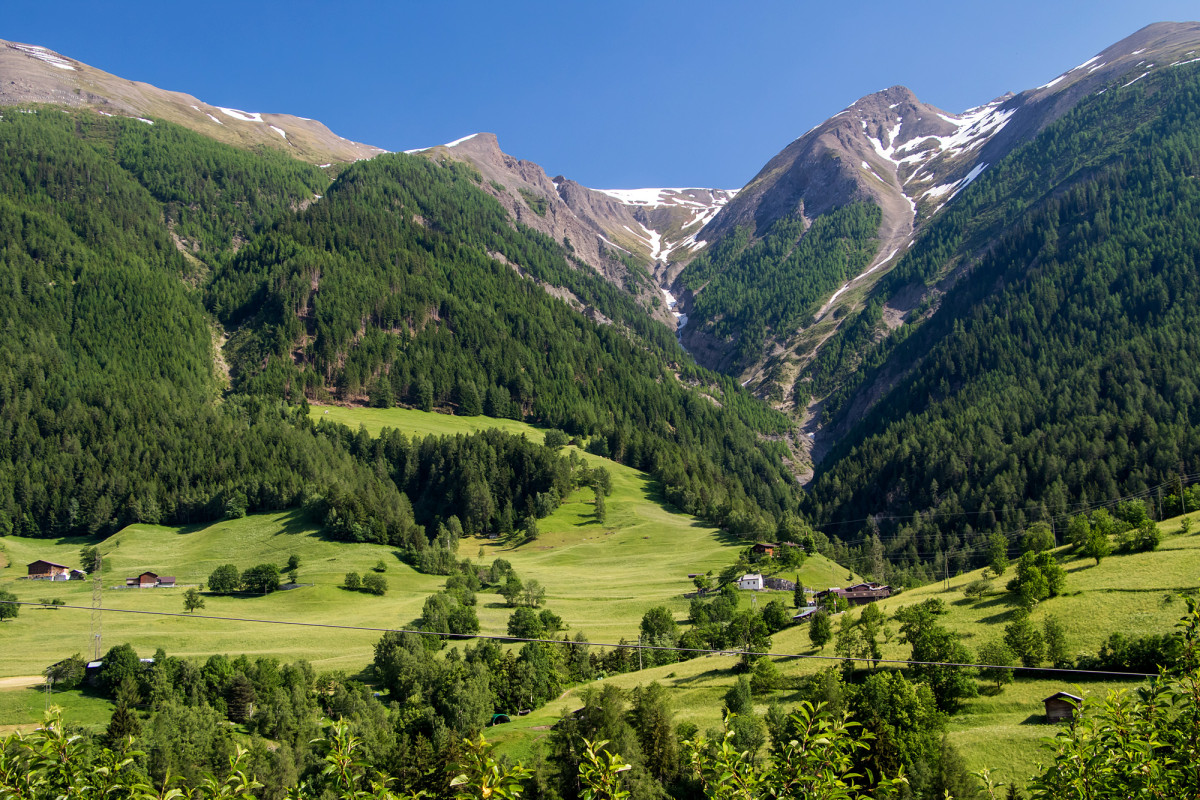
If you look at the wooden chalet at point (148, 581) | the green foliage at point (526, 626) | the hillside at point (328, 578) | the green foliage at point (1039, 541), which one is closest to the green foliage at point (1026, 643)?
the green foliage at point (1039, 541)

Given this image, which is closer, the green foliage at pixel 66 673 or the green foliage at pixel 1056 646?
the green foliage at pixel 1056 646

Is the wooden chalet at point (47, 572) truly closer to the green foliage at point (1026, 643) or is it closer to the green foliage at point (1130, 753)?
the green foliage at point (1026, 643)

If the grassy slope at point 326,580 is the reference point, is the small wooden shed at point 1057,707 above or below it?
below

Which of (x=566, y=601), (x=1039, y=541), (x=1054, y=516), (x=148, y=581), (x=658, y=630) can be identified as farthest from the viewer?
(x=1054, y=516)

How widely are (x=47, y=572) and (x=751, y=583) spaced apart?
116m

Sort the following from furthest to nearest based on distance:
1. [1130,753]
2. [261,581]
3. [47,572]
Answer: [47,572], [261,581], [1130,753]

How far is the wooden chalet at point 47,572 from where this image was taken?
390ft

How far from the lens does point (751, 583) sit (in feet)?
368

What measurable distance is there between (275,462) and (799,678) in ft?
435

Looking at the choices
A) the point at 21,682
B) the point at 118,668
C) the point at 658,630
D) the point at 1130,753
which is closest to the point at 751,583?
the point at 658,630

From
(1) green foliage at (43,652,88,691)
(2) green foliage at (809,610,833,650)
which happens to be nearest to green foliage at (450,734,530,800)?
(2) green foliage at (809,610,833,650)

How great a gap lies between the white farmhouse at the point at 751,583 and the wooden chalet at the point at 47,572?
4391 inches

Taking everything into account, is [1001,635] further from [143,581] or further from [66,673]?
[143,581]

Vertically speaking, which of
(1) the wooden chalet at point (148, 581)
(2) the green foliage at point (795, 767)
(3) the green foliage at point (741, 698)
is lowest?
(3) the green foliage at point (741, 698)
